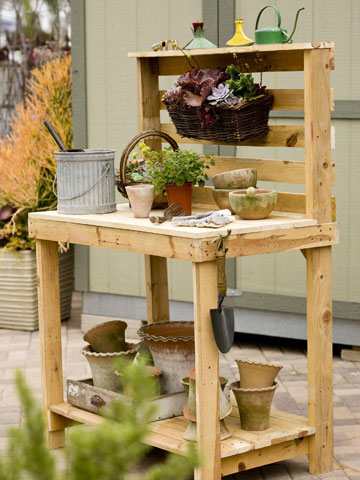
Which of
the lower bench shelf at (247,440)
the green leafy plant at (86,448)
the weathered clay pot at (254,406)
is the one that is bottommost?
the lower bench shelf at (247,440)

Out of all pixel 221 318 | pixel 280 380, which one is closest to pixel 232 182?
pixel 221 318

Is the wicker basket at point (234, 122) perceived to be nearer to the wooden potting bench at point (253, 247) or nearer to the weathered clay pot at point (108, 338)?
the wooden potting bench at point (253, 247)

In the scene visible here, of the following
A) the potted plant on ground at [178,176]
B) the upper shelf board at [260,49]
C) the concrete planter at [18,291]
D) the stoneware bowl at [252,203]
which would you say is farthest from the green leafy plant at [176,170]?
the concrete planter at [18,291]

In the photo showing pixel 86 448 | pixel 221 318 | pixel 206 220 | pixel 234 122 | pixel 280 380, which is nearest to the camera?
pixel 86 448

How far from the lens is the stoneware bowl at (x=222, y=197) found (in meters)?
3.50

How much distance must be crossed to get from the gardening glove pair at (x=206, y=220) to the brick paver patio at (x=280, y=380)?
0.80m

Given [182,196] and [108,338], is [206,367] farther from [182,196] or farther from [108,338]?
[108,338]

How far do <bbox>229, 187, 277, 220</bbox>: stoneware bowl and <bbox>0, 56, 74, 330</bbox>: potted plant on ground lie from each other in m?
2.72

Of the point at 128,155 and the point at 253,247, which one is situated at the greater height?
the point at 128,155

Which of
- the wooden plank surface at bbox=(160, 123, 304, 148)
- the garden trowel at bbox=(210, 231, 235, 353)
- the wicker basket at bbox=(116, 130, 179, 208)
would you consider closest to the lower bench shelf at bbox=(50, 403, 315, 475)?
the garden trowel at bbox=(210, 231, 235, 353)

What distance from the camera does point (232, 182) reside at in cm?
352

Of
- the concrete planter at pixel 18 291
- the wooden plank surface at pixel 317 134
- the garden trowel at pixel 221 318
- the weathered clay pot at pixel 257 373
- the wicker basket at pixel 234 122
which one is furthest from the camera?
the concrete planter at pixel 18 291

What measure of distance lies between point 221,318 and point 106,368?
2.80ft

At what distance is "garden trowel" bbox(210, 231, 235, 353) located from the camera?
121 inches
